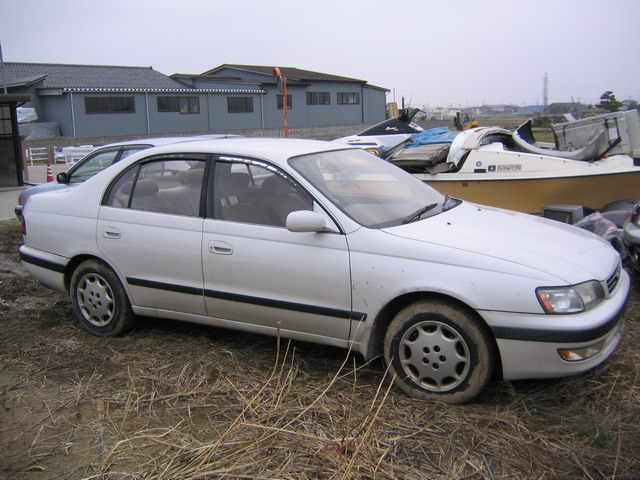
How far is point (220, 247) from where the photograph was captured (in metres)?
4.31

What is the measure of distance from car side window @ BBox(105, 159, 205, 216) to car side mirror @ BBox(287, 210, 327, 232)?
931 millimetres

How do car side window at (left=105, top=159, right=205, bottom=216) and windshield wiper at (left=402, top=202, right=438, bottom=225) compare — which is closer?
windshield wiper at (left=402, top=202, right=438, bottom=225)

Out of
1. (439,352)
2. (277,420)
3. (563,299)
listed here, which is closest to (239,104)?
(439,352)

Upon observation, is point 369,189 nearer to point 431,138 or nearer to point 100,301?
point 100,301

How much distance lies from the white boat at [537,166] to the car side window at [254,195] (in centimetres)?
497

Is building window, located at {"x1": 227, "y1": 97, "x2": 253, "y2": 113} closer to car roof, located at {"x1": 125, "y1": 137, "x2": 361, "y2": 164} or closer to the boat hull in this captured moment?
the boat hull

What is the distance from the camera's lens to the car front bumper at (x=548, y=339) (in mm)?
3379

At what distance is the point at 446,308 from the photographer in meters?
3.61

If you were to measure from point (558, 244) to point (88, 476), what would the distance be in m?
2.98

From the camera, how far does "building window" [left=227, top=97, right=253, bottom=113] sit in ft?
125

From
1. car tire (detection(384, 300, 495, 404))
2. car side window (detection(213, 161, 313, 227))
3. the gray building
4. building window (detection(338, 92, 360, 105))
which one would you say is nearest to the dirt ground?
car tire (detection(384, 300, 495, 404))

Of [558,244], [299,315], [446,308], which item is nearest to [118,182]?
[299,315]

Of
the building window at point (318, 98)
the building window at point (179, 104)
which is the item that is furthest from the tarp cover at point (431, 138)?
the building window at point (318, 98)

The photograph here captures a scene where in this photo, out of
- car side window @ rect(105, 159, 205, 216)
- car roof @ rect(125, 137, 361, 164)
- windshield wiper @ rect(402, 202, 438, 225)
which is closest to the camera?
windshield wiper @ rect(402, 202, 438, 225)
